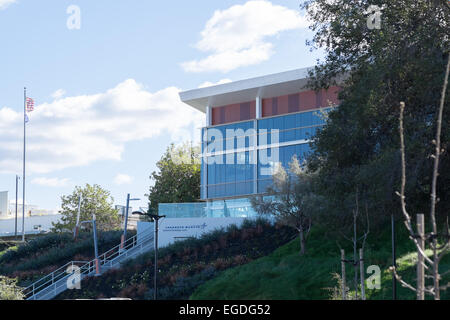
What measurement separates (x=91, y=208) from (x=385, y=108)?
57.6 m

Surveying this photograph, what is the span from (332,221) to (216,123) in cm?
3604

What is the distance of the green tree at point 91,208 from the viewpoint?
71.4 meters

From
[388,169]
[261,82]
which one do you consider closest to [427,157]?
[388,169]

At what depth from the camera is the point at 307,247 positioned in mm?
34031

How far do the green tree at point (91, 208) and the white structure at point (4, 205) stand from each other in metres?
37.9

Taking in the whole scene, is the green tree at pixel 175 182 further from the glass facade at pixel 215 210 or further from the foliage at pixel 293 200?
the foliage at pixel 293 200

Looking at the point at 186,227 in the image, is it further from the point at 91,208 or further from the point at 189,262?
the point at 91,208

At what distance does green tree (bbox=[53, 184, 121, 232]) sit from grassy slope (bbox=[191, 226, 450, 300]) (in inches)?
1575

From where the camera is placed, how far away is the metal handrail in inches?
1540

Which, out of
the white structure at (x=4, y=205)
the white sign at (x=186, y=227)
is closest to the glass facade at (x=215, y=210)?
the white sign at (x=186, y=227)

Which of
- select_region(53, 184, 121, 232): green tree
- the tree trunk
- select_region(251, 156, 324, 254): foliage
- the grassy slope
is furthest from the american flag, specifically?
the tree trunk

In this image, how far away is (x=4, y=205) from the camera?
110 meters

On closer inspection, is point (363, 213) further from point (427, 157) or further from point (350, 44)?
point (350, 44)

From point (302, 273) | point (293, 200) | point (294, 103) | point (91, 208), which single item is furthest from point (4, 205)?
point (302, 273)
